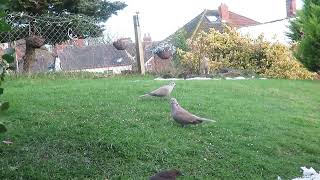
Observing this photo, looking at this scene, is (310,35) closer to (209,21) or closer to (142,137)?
(142,137)

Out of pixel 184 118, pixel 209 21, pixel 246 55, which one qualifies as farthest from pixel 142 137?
pixel 209 21

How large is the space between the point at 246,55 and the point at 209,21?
21.8 meters

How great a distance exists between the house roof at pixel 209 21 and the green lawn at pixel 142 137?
97.2 ft

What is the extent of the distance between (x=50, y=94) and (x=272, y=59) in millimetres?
12664

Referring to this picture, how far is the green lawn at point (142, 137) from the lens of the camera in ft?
18.3

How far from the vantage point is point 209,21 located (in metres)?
41.6

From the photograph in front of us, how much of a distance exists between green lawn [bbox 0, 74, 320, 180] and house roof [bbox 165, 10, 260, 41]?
2964 centimetres

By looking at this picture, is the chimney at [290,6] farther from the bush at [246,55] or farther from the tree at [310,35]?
the tree at [310,35]

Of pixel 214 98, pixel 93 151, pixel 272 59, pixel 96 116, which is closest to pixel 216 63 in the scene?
pixel 272 59

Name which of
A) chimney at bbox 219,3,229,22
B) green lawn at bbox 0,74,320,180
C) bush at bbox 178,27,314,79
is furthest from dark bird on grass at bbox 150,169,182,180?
chimney at bbox 219,3,229,22

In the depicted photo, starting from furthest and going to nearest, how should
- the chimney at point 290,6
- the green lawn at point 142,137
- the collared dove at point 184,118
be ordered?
the chimney at point 290,6 < the collared dove at point 184,118 < the green lawn at point 142,137

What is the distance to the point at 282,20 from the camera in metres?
31.6

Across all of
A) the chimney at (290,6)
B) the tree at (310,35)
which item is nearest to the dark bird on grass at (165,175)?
the tree at (310,35)

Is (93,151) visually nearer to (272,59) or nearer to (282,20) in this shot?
(272,59)
